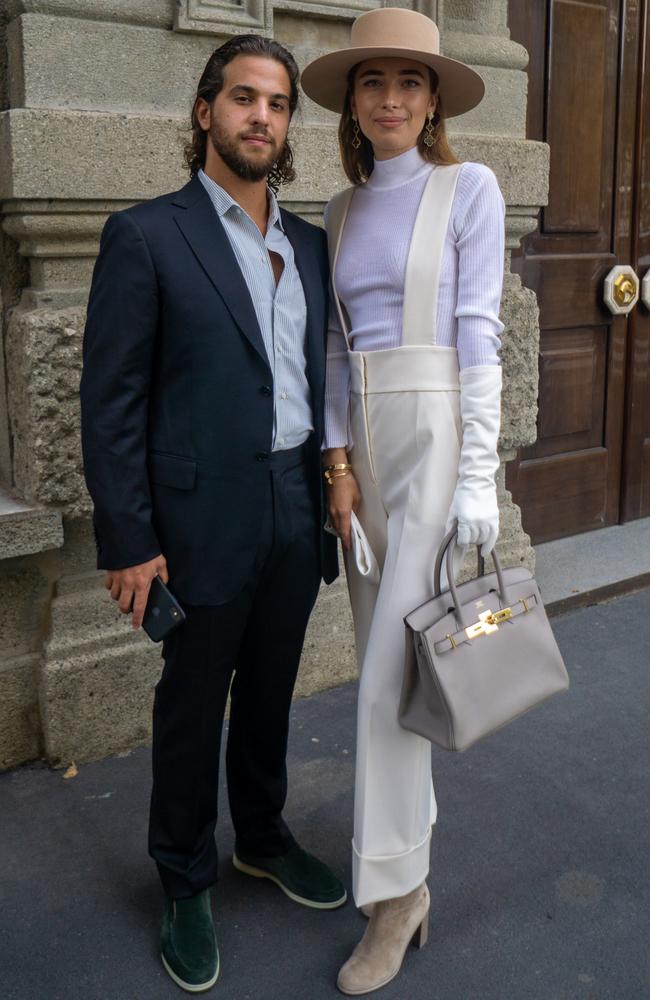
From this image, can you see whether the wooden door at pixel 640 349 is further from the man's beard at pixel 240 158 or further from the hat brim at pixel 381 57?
the man's beard at pixel 240 158

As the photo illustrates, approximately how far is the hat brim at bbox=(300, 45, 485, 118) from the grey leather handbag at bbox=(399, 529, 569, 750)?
96cm

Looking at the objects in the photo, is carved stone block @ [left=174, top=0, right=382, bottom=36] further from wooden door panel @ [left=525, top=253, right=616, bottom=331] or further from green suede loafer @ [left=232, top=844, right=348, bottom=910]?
green suede loafer @ [left=232, top=844, right=348, bottom=910]

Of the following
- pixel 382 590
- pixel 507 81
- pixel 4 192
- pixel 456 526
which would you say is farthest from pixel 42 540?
pixel 507 81

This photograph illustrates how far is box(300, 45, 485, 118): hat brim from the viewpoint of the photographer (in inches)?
87.0

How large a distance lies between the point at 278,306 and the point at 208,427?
1.01ft

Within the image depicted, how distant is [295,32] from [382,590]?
2038mm

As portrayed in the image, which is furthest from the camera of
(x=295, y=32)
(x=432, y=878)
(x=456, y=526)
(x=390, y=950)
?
(x=295, y=32)

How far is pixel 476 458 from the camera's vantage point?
2.16m

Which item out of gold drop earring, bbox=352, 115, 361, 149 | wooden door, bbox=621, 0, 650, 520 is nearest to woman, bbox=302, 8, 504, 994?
gold drop earring, bbox=352, 115, 361, 149

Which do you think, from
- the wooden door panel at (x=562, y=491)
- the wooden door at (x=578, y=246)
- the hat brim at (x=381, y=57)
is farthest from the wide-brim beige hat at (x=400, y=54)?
the wooden door panel at (x=562, y=491)

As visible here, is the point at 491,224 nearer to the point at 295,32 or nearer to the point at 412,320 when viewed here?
the point at 412,320

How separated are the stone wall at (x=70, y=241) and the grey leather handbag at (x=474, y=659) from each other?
4.42ft

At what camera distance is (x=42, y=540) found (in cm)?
307

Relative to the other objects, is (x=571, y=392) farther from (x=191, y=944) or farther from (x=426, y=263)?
(x=191, y=944)
